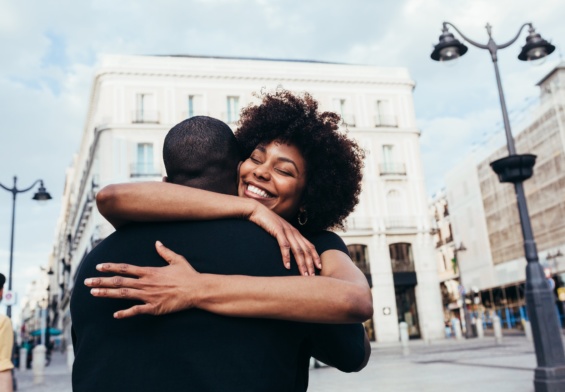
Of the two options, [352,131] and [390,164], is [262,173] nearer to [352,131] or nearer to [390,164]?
[352,131]

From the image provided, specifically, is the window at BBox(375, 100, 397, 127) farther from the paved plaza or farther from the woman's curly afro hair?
the woman's curly afro hair

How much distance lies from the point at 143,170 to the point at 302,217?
28487 mm

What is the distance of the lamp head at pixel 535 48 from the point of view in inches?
429

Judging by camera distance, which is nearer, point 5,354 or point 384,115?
point 5,354

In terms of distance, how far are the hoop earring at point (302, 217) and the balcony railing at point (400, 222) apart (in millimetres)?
30141

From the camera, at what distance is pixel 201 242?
145 centimetres

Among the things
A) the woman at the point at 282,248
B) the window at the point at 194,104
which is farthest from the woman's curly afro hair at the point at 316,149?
the window at the point at 194,104

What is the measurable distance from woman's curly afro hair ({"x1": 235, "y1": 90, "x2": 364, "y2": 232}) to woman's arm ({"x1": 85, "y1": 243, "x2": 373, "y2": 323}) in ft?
2.43

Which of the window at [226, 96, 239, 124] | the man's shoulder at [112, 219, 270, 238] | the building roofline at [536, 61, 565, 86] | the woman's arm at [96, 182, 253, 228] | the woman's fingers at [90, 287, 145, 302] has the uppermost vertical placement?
the building roofline at [536, 61, 565, 86]

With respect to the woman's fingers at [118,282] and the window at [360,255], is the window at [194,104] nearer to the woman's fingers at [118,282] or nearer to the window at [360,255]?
the window at [360,255]

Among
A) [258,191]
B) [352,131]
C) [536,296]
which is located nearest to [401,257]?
[352,131]

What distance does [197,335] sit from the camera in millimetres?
1355

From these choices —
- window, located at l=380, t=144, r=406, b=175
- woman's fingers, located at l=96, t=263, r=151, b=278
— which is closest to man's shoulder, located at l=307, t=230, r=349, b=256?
woman's fingers, located at l=96, t=263, r=151, b=278

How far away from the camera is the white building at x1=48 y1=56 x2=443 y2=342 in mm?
30078
